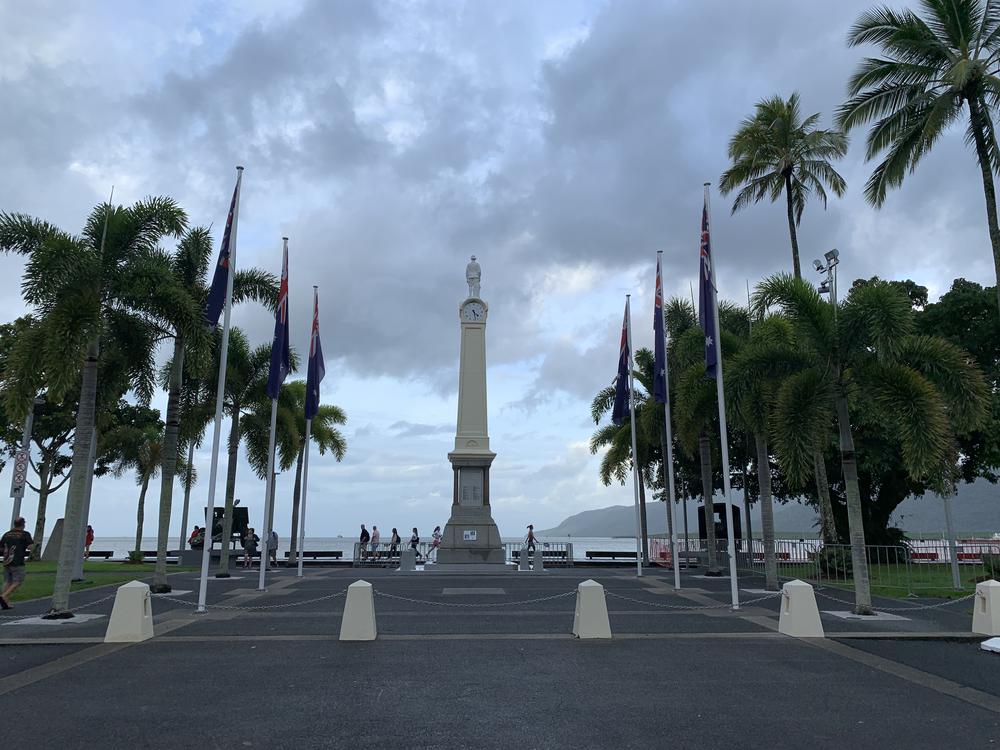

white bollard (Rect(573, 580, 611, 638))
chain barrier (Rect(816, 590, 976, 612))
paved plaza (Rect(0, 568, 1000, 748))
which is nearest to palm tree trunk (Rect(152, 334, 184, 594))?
paved plaza (Rect(0, 568, 1000, 748))

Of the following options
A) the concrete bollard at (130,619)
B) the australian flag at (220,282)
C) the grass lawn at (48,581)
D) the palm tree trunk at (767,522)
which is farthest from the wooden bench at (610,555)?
the concrete bollard at (130,619)

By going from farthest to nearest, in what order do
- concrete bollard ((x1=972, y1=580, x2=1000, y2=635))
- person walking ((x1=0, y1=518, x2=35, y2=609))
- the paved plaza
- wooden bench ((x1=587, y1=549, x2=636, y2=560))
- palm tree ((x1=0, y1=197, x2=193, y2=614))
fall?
wooden bench ((x1=587, y1=549, x2=636, y2=560)) → person walking ((x1=0, y1=518, x2=35, y2=609)) → palm tree ((x1=0, y1=197, x2=193, y2=614)) → concrete bollard ((x1=972, y1=580, x2=1000, y2=635)) → the paved plaza

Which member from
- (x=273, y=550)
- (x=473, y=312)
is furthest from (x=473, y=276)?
(x=273, y=550)

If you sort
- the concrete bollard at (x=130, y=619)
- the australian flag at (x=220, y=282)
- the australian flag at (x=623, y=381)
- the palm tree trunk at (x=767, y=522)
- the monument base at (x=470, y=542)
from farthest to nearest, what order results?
1. the monument base at (x=470, y=542)
2. the australian flag at (x=623, y=381)
3. the palm tree trunk at (x=767, y=522)
4. the australian flag at (x=220, y=282)
5. the concrete bollard at (x=130, y=619)

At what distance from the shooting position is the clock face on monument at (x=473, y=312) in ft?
124

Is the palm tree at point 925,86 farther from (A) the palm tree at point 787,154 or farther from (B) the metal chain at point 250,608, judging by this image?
(B) the metal chain at point 250,608

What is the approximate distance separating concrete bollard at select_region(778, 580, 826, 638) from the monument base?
20821 mm

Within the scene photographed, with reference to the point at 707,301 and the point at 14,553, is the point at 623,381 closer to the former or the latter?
the point at 707,301

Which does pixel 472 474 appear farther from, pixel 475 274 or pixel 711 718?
pixel 711 718

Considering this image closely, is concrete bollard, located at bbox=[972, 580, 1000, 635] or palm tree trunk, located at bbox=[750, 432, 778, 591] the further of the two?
palm tree trunk, located at bbox=[750, 432, 778, 591]

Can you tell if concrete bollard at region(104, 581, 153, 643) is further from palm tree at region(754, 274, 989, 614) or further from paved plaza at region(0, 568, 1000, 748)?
palm tree at region(754, 274, 989, 614)

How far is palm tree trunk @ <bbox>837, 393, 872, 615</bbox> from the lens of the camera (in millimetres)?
16094

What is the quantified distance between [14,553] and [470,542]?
20556 millimetres

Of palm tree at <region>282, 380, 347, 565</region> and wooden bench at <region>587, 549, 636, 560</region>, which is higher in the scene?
palm tree at <region>282, 380, 347, 565</region>
